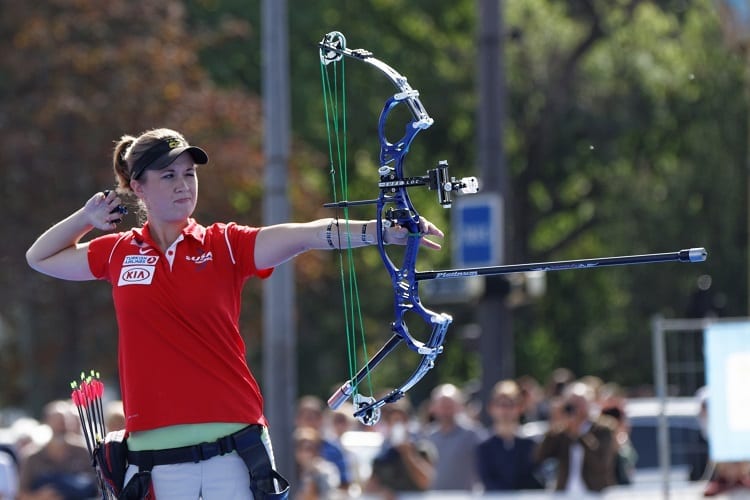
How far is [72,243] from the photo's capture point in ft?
18.2

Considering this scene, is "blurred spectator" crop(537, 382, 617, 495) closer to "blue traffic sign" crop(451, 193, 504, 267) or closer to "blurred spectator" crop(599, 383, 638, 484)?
"blurred spectator" crop(599, 383, 638, 484)

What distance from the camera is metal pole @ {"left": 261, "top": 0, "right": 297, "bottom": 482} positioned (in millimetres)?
13320

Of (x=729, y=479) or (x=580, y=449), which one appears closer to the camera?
(x=729, y=479)

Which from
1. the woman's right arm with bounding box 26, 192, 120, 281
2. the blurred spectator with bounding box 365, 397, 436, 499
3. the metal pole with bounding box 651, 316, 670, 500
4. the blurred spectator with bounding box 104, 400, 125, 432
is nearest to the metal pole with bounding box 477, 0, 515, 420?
the blurred spectator with bounding box 365, 397, 436, 499

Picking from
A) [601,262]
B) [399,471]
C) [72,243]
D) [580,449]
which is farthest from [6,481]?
[601,262]

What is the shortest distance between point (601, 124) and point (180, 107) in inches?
503

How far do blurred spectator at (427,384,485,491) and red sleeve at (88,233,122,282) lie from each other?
269 inches

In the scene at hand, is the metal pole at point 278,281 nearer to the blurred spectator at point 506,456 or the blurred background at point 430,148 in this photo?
the blurred spectator at point 506,456

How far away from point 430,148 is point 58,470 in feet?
65.9

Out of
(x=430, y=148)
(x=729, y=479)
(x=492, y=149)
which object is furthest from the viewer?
(x=430, y=148)

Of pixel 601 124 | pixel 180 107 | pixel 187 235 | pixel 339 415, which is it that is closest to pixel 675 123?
pixel 601 124

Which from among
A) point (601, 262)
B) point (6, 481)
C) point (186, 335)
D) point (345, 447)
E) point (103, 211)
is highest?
point (103, 211)

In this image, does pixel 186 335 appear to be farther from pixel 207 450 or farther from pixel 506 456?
pixel 506 456

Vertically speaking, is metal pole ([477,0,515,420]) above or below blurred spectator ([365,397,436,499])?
above
